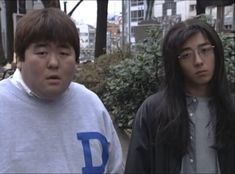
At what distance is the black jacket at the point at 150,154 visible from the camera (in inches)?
89.4

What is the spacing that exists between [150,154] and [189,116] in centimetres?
26

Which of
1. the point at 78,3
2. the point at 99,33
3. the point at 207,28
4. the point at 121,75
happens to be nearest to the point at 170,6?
the point at 78,3

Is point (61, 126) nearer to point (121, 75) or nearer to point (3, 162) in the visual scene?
point (3, 162)

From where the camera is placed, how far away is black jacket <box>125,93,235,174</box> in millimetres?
2270

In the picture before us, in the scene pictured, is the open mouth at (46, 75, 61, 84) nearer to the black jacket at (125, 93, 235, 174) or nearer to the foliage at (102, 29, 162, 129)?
the black jacket at (125, 93, 235, 174)

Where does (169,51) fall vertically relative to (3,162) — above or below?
above

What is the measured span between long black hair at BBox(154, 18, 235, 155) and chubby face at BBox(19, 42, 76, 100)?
564 millimetres

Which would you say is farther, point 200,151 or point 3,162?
point 200,151

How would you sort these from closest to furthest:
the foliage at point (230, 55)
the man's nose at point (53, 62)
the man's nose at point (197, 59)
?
the man's nose at point (53, 62) < the man's nose at point (197, 59) < the foliage at point (230, 55)

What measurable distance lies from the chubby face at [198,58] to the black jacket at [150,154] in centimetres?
22

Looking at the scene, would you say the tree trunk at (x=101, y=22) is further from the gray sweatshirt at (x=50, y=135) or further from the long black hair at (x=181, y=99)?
the gray sweatshirt at (x=50, y=135)

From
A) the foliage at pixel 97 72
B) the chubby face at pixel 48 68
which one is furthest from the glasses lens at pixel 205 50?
the foliage at pixel 97 72

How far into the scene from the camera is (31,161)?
1942 millimetres

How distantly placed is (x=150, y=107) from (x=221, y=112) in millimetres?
334
